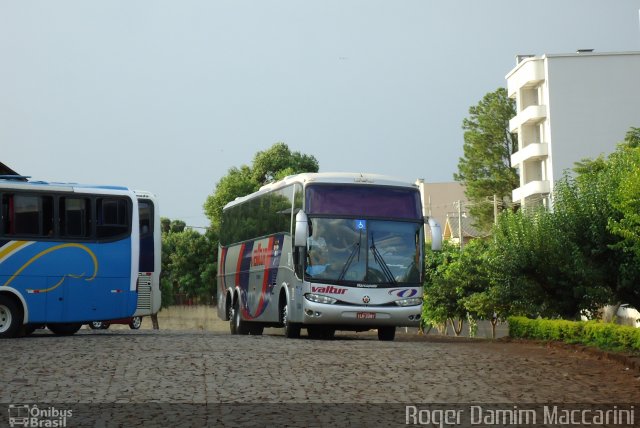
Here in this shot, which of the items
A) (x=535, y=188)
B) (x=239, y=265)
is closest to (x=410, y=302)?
(x=239, y=265)

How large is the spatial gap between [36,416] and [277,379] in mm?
4229

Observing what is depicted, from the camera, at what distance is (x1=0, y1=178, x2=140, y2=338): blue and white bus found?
86.1ft

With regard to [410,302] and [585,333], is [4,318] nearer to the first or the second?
[410,302]

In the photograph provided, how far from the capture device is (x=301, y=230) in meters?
25.4

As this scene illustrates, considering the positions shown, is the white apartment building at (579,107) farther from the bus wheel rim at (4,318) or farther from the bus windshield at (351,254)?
the bus wheel rim at (4,318)

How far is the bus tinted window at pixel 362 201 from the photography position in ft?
87.3

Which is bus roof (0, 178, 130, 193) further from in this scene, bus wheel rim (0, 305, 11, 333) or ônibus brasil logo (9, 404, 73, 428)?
ônibus brasil logo (9, 404, 73, 428)

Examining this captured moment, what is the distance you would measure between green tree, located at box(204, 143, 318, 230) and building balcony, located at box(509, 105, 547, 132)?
14809 millimetres

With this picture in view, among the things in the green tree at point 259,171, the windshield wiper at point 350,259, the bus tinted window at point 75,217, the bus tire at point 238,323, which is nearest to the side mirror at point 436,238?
the windshield wiper at point 350,259

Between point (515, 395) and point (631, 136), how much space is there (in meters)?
53.3

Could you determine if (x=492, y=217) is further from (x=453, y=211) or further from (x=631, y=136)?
(x=453, y=211)

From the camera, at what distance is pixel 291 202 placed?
27781mm

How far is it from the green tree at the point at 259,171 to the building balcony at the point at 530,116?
14809 mm

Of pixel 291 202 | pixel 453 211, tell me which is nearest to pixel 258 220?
pixel 291 202
